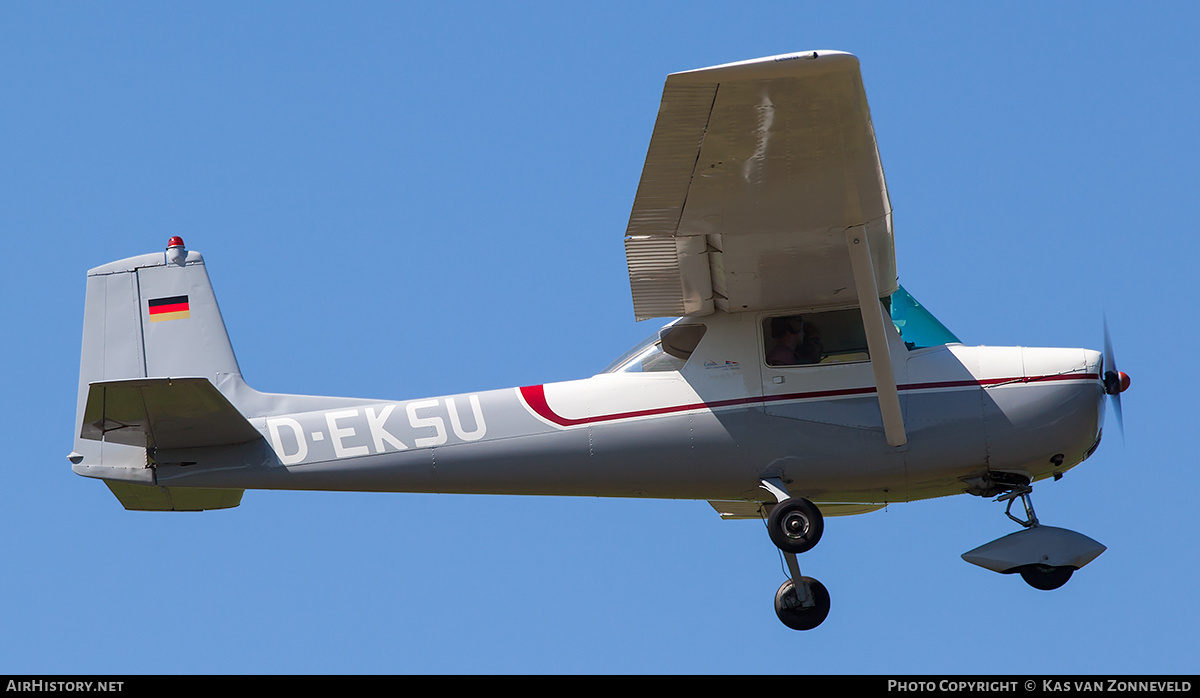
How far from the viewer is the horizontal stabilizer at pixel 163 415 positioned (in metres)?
9.23

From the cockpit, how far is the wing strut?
0.76ft

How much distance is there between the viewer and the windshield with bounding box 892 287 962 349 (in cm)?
1016

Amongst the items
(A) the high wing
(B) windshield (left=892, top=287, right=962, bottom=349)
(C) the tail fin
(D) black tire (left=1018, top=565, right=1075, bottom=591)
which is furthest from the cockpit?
(C) the tail fin

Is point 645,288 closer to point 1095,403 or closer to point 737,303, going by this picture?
point 737,303

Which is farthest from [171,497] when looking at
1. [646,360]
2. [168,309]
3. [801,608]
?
[801,608]

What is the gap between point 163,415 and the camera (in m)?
9.73

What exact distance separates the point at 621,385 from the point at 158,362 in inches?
145

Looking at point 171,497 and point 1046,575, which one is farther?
point 171,497

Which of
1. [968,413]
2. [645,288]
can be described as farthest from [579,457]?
[968,413]

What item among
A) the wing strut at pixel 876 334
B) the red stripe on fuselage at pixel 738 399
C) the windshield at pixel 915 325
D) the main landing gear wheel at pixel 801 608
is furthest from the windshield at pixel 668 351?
the main landing gear wheel at pixel 801 608

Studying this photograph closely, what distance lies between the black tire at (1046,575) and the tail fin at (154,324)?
19.7ft

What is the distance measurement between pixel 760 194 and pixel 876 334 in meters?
1.39

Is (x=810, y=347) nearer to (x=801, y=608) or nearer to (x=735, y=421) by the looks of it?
(x=735, y=421)

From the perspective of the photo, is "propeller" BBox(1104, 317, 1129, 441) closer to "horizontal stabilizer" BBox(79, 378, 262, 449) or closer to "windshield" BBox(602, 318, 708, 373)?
"windshield" BBox(602, 318, 708, 373)
